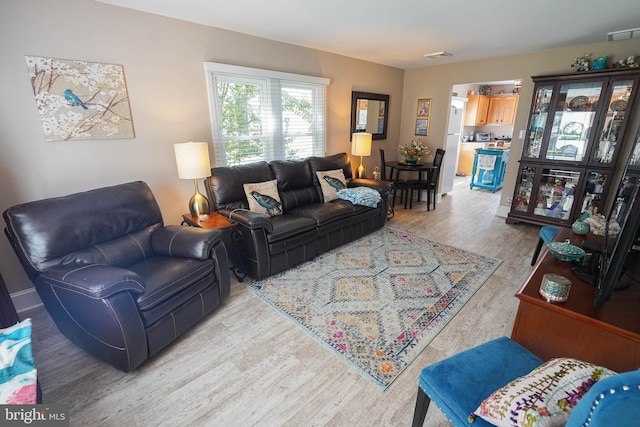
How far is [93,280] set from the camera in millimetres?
1629

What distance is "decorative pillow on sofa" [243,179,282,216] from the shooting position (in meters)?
3.15

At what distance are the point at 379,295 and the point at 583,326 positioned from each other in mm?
1482

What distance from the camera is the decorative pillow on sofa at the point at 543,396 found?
34.0 inches

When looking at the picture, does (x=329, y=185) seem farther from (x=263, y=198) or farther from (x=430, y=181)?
(x=430, y=181)

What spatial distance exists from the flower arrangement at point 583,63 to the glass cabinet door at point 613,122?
0.36m

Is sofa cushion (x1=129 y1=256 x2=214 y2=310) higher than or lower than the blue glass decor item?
lower

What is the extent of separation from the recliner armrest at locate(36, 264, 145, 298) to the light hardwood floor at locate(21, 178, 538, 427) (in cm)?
57

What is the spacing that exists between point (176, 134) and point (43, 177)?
3.66 feet

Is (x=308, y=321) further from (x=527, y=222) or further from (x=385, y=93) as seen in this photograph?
(x=385, y=93)

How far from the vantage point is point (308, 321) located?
229 cm

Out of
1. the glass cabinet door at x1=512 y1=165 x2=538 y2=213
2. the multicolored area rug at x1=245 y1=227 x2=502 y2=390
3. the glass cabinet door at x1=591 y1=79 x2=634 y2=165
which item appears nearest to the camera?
the multicolored area rug at x1=245 y1=227 x2=502 y2=390

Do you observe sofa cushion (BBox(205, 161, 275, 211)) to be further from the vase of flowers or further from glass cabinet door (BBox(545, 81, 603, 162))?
glass cabinet door (BBox(545, 81, 603, 162))

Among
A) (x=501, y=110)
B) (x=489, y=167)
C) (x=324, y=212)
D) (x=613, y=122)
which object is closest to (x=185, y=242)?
(x=324, y=212)

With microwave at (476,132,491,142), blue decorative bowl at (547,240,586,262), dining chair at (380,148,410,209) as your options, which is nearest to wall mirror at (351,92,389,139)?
dining chair at (380,148,410,209)
